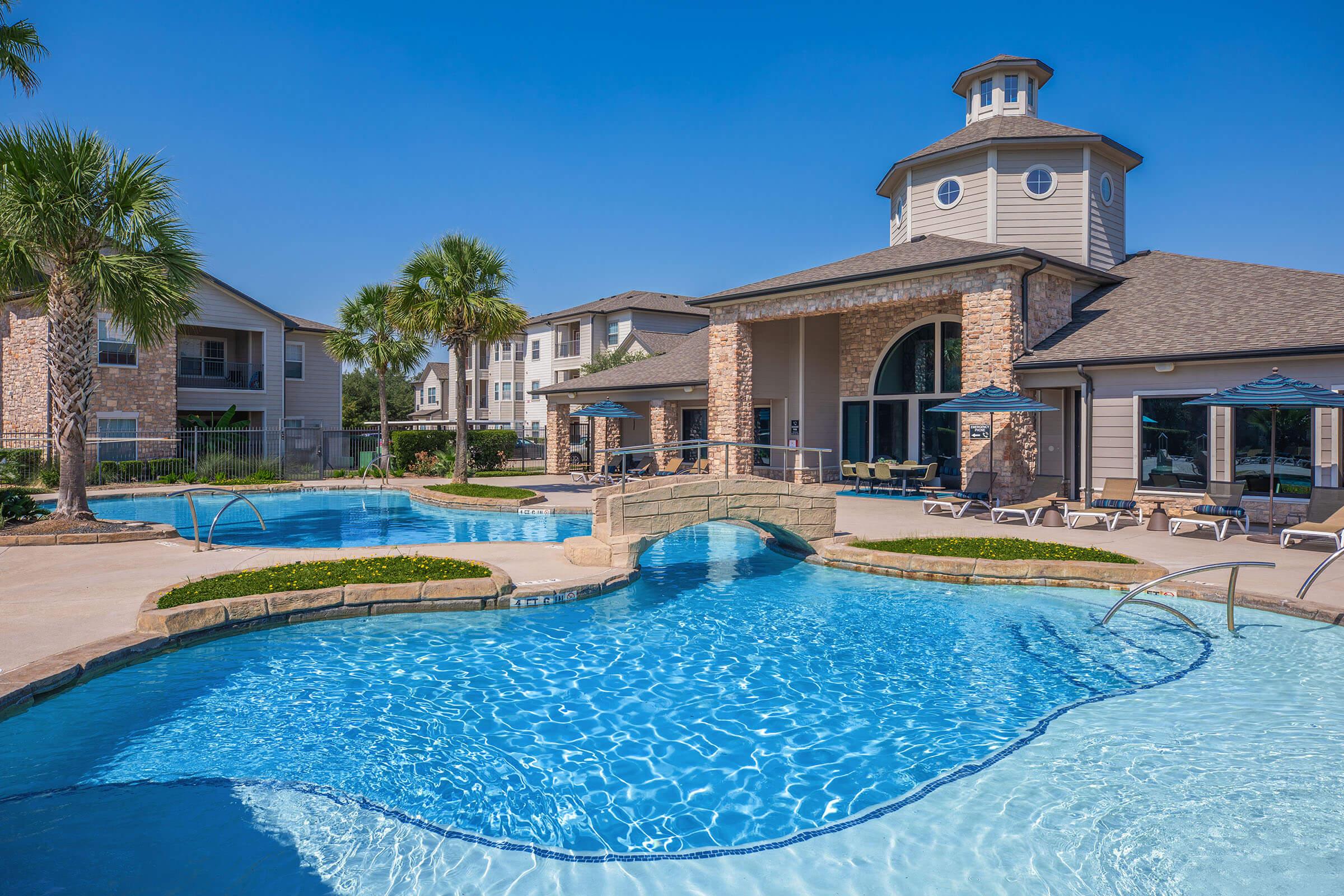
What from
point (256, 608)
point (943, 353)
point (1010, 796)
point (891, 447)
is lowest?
point (1010, 796)

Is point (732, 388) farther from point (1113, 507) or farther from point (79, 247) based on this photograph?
point (79, 247)

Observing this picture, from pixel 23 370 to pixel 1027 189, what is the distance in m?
33.4

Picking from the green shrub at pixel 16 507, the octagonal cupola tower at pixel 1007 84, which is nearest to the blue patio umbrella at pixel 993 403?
Answer: the octagonal cupola tower at pixel 1007 84

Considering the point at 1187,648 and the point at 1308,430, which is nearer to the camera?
the point at 1187,648

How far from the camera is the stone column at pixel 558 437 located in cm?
2802

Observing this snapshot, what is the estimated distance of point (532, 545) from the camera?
11.8m

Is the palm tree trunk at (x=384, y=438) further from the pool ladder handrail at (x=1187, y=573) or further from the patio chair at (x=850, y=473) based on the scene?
the pool ladder handrail at (x=1187, y=573)

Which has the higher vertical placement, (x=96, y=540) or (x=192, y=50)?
(x=192, y=50)

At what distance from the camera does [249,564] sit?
391 inches

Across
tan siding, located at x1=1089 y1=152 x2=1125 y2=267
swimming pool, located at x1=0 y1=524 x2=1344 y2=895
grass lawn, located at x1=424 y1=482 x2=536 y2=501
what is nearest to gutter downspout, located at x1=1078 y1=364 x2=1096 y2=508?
tan siding, located at x1=1089 y1=152 x2=1125 y2=267

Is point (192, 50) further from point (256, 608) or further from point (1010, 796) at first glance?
point (1010, 796)

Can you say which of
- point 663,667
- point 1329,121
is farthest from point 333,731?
point 1329,121

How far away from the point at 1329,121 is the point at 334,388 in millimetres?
34954

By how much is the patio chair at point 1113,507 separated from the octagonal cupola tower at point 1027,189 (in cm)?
686
